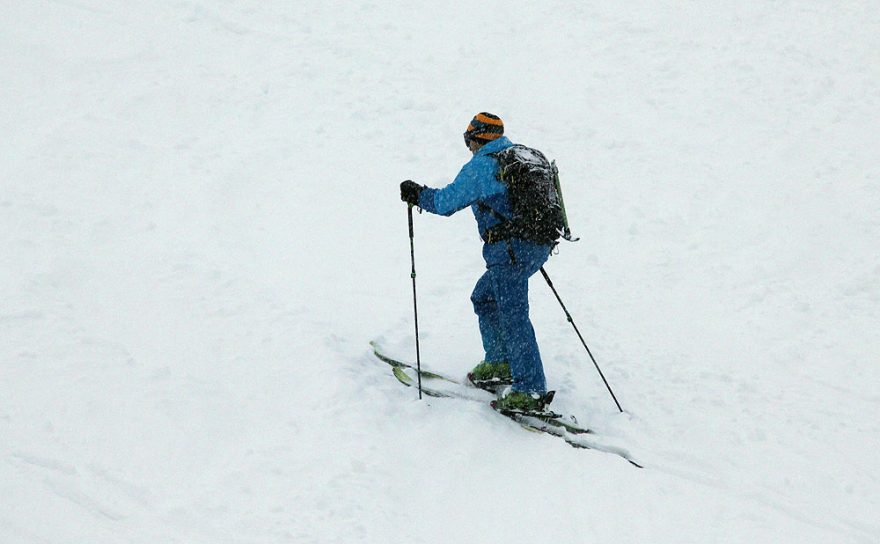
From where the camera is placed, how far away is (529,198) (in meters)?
5.45

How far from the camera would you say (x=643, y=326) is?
787 cm

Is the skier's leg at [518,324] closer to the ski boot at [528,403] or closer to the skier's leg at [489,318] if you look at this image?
the ski boot at [528,403]

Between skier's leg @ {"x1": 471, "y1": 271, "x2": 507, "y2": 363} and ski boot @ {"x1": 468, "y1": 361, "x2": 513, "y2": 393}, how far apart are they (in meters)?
0.06

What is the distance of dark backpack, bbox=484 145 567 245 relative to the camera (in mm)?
5426

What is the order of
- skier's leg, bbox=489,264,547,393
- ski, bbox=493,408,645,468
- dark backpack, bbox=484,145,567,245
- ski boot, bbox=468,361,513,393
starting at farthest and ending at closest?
ski boot, bbox=468,361,513,393 → ski, bbox=493,408,645,468 → skier's leg, bbox=489,264,547,393 → dark backpack, bbox=484,145,567,245

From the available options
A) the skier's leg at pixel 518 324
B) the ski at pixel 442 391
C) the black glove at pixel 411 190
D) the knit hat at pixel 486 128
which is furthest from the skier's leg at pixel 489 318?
the knit hat at pixel 486 128

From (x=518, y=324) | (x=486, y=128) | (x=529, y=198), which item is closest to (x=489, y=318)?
(x=518, y=324)

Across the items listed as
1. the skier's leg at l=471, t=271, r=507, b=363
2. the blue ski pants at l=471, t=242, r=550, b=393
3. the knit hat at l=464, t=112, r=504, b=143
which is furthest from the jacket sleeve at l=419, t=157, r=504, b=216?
the skier's leg at l=471, t=271, r=507, b=363

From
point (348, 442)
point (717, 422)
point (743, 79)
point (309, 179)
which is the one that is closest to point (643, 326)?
point (717, 422)

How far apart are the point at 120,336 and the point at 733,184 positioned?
8004 mm

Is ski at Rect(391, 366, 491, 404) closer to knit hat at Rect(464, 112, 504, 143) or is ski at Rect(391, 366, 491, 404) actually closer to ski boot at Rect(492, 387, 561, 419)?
ski boot at Rect(492, 387, 561, 419)

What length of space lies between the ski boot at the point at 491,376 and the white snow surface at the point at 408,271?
1.25 feet

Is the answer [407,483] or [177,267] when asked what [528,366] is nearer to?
[407,483]

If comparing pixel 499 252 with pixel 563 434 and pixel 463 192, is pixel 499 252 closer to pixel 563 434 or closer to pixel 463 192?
pixel 463 192
